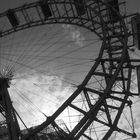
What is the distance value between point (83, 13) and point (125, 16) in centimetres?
412

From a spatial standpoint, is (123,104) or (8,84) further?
(8,84)

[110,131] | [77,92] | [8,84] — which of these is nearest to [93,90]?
[77,92]

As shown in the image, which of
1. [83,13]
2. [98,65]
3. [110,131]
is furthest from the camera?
[83,13]

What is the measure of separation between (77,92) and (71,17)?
11.1m

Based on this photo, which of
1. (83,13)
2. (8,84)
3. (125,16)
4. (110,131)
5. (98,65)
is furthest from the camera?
(83,13)

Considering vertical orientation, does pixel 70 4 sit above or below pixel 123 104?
A: above

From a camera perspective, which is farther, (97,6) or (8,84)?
(97,6)

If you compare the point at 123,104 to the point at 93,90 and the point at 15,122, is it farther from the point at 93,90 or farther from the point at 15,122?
the point at 15,122

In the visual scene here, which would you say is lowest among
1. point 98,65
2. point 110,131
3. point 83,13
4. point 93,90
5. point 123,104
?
point 110,131

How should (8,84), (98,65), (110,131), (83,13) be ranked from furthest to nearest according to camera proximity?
(83,13)
(8,84)
(98,65)
(110,131)

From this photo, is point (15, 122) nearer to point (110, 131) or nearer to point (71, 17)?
point (110, 131)

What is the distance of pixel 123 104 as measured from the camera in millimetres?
15234

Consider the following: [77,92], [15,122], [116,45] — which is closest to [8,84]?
[15,122]

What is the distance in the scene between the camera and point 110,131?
14664 millimetres
